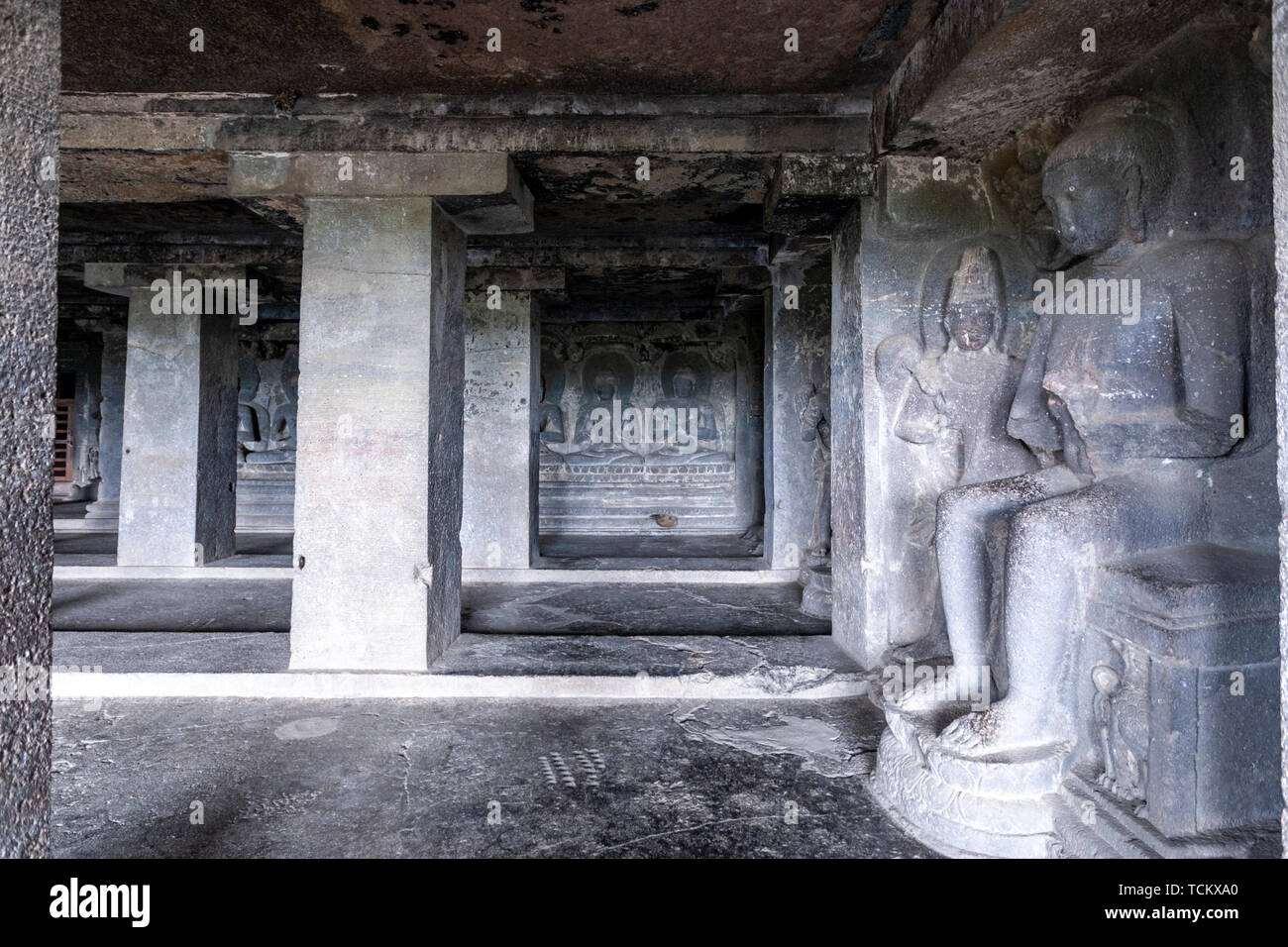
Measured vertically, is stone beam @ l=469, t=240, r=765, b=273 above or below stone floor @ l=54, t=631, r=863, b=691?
above

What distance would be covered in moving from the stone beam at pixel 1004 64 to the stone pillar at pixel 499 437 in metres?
4.31

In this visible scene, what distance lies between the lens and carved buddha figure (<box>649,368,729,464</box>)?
12.1 m

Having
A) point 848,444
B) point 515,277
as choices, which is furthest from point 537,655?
point 515,277

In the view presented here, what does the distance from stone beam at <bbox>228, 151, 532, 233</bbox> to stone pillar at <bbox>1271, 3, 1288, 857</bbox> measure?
10.9ft

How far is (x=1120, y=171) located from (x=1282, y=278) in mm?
1405

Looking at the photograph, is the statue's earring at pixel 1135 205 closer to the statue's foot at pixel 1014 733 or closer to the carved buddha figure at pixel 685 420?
the statue's foot at pixel 1014 733

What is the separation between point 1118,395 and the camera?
2473 millimetres

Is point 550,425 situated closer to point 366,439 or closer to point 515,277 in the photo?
point 515,277

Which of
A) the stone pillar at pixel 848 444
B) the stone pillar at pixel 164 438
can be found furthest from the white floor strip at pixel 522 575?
the stone pillar at pixel 848 444

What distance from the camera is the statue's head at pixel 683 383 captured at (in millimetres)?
12156

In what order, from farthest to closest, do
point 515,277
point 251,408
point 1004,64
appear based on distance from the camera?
1. point 251,408
2. point 515,277
3. point 1004,64

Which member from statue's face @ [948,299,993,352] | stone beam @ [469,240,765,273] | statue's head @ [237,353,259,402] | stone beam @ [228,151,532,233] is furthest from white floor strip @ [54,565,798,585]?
statue's head @ [237,353,259,402]

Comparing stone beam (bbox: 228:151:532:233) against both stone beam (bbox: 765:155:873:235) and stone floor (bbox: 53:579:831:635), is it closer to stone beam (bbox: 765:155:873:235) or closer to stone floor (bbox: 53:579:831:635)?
stone beam (bbox: 765:155:873:235)
